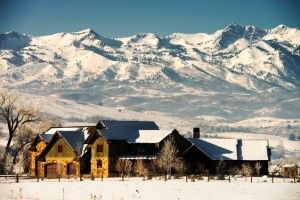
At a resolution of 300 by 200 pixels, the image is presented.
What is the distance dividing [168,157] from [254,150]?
1945cm

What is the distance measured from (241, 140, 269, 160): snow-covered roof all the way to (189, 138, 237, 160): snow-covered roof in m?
1.65

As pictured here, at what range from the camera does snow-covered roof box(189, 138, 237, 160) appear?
353 feet

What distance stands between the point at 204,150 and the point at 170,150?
9.90m

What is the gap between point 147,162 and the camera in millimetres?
102812

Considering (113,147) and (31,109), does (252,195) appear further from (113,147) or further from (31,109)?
(31,109)

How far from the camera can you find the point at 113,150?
103 m

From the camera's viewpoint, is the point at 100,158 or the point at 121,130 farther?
the point at 121,130

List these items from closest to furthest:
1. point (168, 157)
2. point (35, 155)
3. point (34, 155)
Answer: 1. point (168, 157)
2. point (35, 155)
3. point (34, 155)

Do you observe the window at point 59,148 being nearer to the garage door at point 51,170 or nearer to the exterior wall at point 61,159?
the exterior wall at point 61,159

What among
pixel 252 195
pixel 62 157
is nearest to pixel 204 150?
pixel 62 157

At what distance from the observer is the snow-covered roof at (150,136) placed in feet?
344

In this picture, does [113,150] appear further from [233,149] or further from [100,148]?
[233,149]

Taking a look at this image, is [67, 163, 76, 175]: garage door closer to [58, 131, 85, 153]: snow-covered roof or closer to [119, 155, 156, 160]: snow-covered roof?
[58, 131, 85, 153]: snow-covered roof

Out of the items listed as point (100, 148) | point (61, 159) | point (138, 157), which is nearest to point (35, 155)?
point (61, 159)
